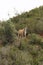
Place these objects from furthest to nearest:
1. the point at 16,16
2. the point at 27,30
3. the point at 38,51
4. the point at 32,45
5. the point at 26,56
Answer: the point at 16,16
the point at 27,30
the point at 32,45
the point at 38,51
the point at 26,56

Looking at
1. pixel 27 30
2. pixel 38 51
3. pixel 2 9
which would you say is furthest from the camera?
pixel 2 9

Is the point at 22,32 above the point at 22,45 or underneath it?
above

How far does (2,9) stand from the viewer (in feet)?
83.2

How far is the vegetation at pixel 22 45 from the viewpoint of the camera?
12.9 meters

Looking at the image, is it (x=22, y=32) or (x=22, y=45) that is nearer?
(x=22, y=45)

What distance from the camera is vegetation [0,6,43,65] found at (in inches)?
508

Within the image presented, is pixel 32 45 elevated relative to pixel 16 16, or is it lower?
lower

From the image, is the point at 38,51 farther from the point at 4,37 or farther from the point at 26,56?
the point at 4,37

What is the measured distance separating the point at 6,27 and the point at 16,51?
260 centimetres

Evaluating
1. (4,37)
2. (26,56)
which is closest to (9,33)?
(4,37)

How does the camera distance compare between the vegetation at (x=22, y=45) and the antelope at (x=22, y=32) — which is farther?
the antelope at (x=22, y=32)

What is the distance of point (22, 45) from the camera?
14.5m

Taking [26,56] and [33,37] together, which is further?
Answer: [33,37]

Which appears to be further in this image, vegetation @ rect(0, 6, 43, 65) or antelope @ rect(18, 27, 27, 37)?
antelope @ rect(18, 27, 27, 37)
